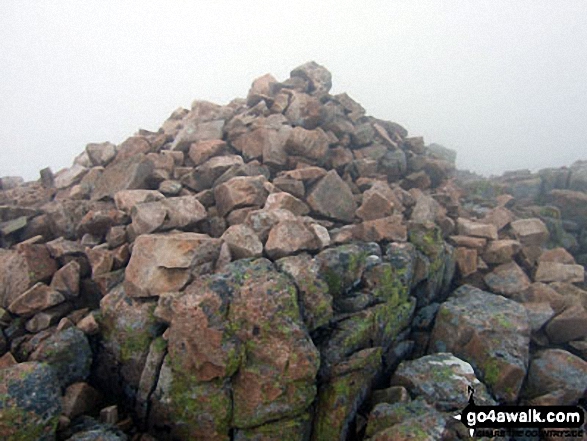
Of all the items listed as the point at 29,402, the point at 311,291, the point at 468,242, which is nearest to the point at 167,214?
the point at 311,291

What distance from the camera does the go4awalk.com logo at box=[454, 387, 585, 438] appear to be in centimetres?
974

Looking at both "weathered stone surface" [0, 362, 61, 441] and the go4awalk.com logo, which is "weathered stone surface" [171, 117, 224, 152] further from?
the go4awalk.com logo

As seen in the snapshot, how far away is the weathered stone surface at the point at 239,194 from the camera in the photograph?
572 inches

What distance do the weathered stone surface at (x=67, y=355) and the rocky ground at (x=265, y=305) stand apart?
0.15ft

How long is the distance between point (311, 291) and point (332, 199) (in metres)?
5.70

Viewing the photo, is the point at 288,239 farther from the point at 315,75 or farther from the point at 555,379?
the point at 315,75

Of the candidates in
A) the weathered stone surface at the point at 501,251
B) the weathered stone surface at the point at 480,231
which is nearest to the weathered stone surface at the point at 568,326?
the weathered stone surface at the point at 501,251

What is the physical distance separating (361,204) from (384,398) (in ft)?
26.7

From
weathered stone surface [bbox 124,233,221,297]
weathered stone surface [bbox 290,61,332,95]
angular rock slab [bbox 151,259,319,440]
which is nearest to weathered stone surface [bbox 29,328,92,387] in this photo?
weathered stone surface [bbox 124,233,221,297]

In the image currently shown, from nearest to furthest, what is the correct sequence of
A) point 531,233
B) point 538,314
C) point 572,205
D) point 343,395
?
1. point 343,395
2. point 538,314
3. point 531,233
4. point 572,205

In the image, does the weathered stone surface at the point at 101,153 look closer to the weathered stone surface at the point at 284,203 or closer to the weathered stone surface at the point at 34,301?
the weathered stone surface at the point at 34,301

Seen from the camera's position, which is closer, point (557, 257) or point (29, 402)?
point (29, 402)

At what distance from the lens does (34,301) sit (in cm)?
1166

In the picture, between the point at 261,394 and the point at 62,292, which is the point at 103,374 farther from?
the point at 261,394
